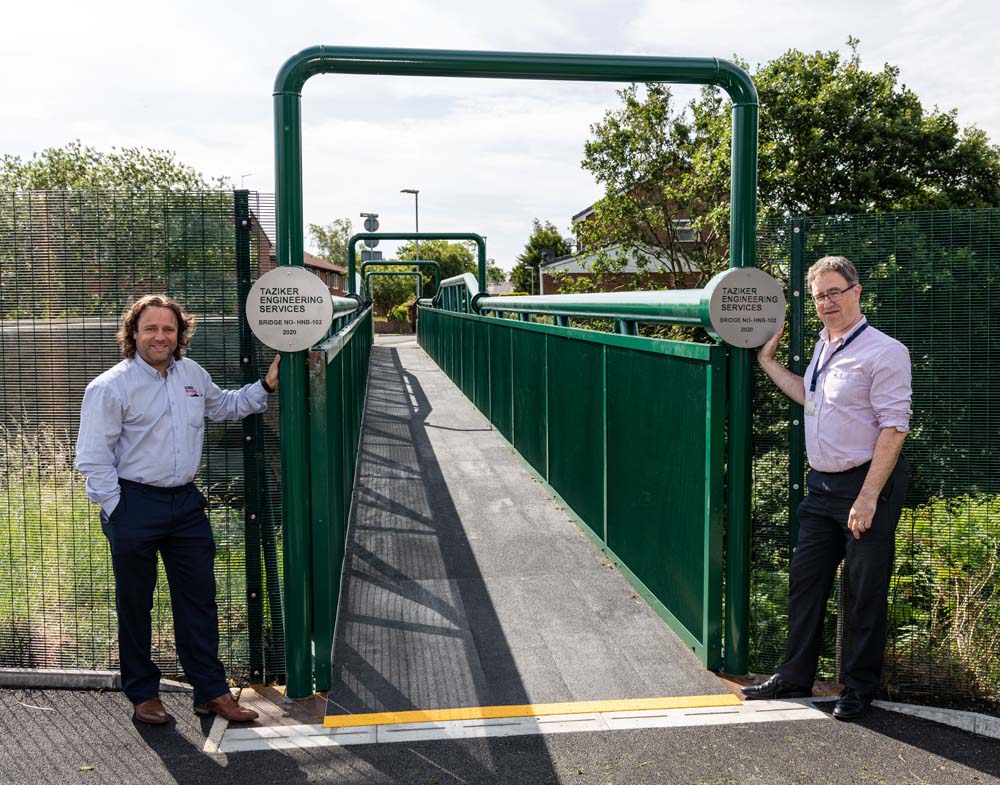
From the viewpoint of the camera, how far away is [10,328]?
4.46 m

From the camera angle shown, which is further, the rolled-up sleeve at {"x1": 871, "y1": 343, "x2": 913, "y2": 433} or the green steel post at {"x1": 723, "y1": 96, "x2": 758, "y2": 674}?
the green steel post at {"x1": 723, "y1": 96, "x2": 758, "y2": 674}

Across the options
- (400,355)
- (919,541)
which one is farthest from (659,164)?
(919,541)

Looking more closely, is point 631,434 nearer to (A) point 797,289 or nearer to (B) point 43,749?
(A) point 797,289

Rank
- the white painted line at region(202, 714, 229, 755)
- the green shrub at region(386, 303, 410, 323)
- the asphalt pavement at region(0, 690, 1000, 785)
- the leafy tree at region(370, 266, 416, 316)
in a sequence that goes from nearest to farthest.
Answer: the asphalt pavement at region(0, 690, 1000, 785) < the white painted line at region(202, 714, 229, 755) < the green shrub at region(386, 303, 410, 323) < the leafy tree at region(370, 266, 416, 316)

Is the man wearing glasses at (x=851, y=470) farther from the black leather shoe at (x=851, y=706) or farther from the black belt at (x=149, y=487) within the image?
the black belt at (x=149, y=487)

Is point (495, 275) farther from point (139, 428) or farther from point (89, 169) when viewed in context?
point (139, 428)

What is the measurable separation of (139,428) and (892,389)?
3.09m

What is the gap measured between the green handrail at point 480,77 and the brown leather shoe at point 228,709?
29cm

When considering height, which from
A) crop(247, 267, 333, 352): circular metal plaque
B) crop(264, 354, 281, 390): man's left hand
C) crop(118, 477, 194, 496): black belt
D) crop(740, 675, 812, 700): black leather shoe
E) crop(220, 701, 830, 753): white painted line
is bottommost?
crop(220, 701, 830, 753): white painted line

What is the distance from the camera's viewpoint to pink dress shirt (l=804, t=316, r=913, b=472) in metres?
3.64

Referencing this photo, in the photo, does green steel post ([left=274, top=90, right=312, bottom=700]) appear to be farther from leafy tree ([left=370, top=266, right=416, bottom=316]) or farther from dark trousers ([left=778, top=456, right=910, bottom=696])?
leafy tree ([left=370, top=266, right=416, bottom=316])

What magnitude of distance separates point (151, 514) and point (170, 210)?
4.87 ft

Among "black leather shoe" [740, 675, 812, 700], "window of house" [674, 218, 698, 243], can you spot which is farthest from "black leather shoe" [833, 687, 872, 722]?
"window of house" [674, 218, 698, 243]

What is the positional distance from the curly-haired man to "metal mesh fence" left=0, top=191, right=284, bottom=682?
0.34m
